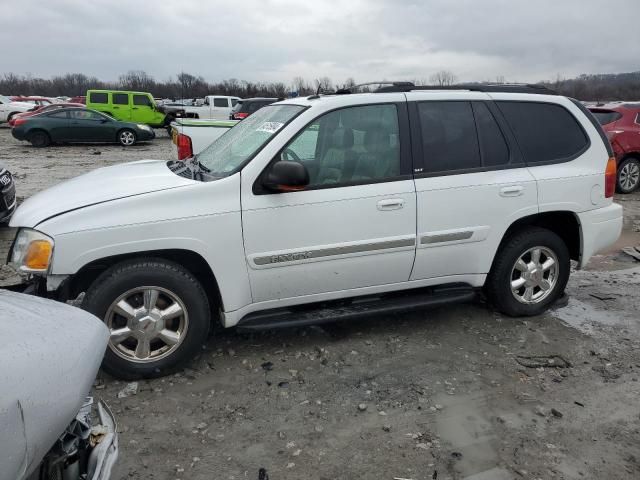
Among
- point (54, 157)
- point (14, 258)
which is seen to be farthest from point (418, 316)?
point (54, 157)

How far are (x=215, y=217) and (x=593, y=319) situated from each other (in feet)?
11.1

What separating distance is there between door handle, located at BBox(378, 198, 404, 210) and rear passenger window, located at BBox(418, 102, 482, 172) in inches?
14.2

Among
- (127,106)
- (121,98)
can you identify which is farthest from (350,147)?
(121,98)

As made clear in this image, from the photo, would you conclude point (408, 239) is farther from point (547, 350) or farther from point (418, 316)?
point (547, 350)

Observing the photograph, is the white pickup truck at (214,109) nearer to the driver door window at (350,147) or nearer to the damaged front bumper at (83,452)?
the driver door window at (350,147)

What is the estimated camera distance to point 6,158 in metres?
15.2

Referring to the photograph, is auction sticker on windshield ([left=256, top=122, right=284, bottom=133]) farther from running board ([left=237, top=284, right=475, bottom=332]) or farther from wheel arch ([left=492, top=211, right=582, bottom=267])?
wheel arch ([left=492, top=211, right=582, bottom=267])

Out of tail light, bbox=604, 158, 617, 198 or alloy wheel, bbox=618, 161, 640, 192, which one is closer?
tail light, bbox=604, 158, 617, 198

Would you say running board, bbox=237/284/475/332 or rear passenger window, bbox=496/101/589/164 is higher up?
rear passenger window, bbox=496/101/589/164

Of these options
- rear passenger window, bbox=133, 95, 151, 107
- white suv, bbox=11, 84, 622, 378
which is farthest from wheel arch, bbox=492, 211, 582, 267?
rear passenger window, bbox=133, 95, 151, 107

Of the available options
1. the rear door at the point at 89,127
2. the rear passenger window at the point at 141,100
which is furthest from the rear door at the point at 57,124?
the rear passenger window at the point at 141,100

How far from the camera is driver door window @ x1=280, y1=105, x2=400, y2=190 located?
3697mm

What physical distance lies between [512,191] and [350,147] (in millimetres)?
1343

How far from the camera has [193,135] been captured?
264 inches
